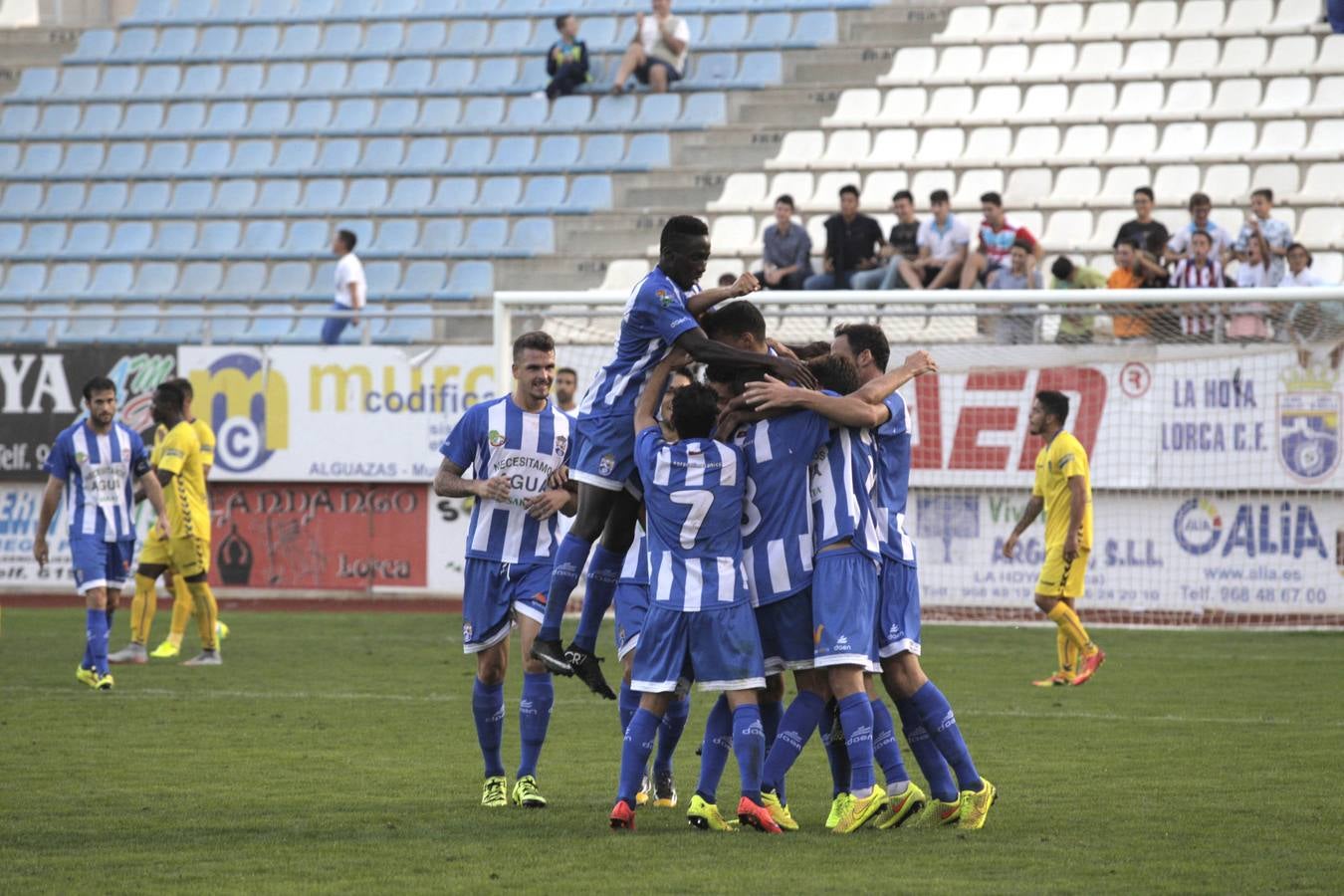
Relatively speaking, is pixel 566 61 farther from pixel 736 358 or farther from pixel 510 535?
pixel 736 358

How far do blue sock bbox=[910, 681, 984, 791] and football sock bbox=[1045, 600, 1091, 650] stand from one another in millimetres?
5720

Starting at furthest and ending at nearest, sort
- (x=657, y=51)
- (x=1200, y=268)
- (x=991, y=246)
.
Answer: (x=657, y=51) → (x=991, y=246) → (x=1200, y=268)

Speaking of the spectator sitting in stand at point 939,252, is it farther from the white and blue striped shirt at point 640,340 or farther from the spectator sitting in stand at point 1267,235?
the white and blue striped shirt at point 640,340

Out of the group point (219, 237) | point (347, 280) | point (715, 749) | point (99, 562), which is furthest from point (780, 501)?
point (219, 237)

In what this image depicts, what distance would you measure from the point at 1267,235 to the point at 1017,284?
243 cm

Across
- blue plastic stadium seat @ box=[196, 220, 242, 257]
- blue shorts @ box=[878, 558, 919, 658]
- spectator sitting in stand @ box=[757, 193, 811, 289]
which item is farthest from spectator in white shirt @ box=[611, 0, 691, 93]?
blue shorts @ box=[878, 558, 919, 658]

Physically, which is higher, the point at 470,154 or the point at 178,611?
the point at 470,154

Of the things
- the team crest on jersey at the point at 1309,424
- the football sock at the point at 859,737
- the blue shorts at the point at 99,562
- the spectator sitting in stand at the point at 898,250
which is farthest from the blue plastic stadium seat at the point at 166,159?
the football sock at the point at 859,737

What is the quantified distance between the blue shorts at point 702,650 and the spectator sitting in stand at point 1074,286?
36.4 ft

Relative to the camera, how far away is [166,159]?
26.9m

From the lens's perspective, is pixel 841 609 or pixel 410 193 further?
pixel 410 193

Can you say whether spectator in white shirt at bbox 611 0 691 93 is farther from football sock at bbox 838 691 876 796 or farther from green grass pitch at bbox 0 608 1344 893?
football sock at bbox 838 691 876 796

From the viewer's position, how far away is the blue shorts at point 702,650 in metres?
7.42

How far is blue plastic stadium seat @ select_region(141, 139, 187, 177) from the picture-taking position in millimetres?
26656
